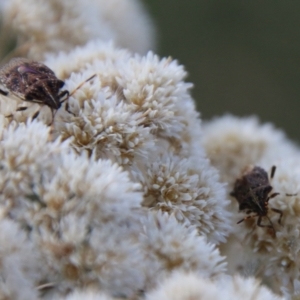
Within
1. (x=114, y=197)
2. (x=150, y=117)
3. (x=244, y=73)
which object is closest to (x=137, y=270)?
(x=114, y=197)

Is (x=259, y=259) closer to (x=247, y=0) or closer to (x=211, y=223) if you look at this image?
(x=211, y=223)

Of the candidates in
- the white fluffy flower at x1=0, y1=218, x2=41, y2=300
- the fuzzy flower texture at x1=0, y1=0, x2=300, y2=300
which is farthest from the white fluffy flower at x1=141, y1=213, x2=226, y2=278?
the white fluffy flower at x1=0, y1=218, x2=41, y2=300

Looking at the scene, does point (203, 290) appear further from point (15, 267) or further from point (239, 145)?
point (239, 145)

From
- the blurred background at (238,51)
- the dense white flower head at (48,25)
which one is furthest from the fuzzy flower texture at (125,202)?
the blurred background at (238,51)

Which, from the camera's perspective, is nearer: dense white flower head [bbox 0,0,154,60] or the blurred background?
dense white flower head [bbox 0,0,154,60]

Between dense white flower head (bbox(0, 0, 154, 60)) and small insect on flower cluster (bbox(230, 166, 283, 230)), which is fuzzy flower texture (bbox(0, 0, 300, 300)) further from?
dense white flower head (bbox(0, 0, 154, 60))

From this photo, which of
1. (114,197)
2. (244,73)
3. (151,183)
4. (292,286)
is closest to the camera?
(114,197)

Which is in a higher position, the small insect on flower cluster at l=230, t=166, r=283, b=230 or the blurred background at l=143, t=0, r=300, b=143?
the blurred background at l=143, t=0, r=300, b=143
